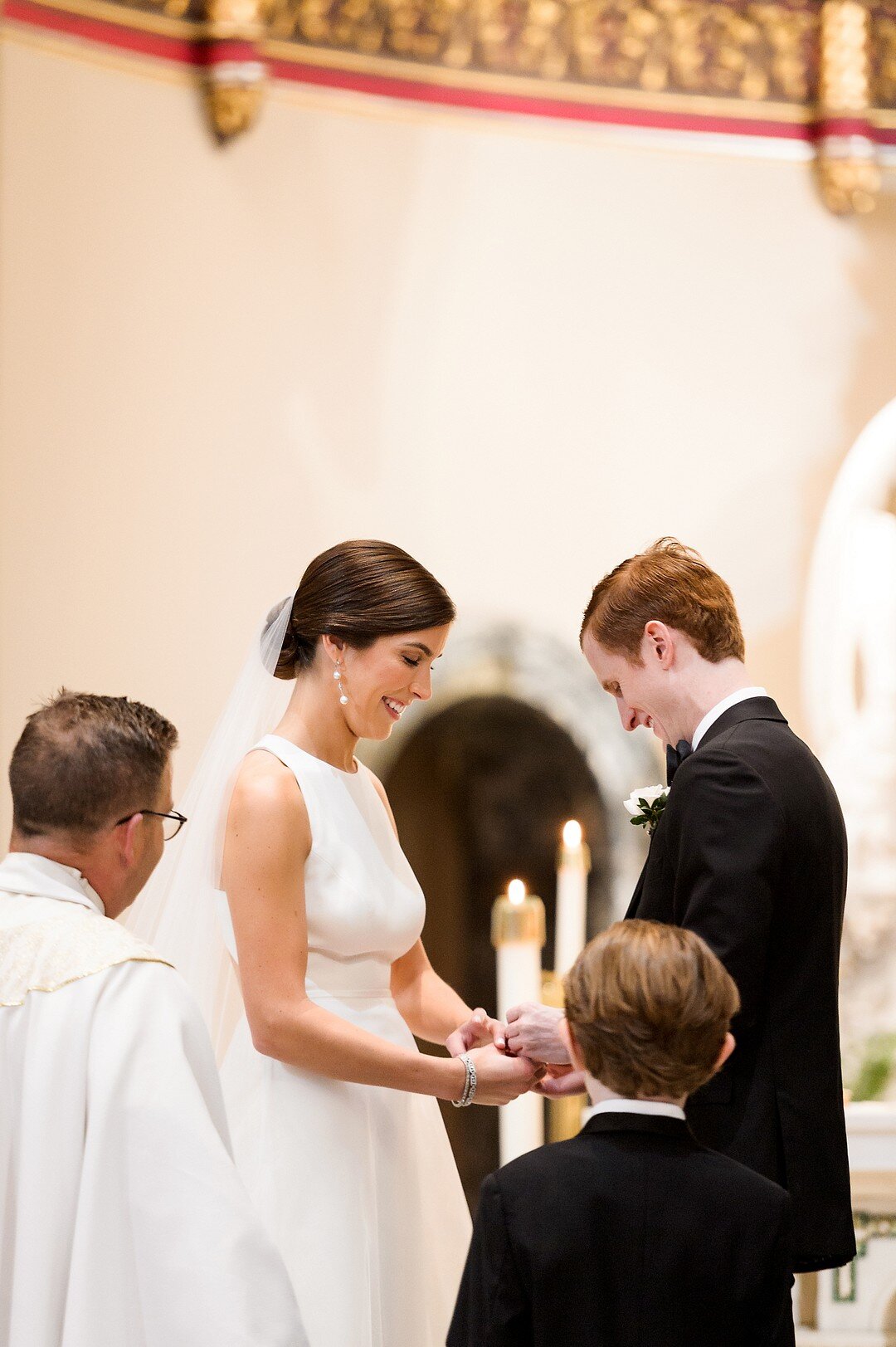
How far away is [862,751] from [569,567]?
1.34 m

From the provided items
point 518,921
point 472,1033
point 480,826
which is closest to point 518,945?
point 518,921

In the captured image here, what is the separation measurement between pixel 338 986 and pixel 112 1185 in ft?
3.10

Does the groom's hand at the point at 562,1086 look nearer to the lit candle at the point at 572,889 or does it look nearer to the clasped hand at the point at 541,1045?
the clasped hand at the point at 541,1045

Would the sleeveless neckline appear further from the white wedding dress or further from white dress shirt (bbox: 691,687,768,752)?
white dress shirt (bbox: 691,687,768,752)

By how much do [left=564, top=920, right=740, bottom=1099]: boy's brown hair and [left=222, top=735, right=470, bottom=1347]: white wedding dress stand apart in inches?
39.6

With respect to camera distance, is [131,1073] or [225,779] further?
[225,779]

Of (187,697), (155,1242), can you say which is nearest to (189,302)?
(187,697)

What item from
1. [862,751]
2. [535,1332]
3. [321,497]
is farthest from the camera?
[321,497]

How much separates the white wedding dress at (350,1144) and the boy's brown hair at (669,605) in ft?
2.22

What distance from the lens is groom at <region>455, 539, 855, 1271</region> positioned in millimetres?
2176

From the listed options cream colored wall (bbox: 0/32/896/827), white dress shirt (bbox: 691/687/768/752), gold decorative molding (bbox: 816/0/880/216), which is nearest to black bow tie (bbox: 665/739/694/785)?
white dress shirt (bbox: 691/687/768/752)

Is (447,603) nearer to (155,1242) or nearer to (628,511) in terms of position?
(155,1242)

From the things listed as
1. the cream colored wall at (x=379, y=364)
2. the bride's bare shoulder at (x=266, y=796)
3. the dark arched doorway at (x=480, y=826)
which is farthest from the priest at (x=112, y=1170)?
the dark arched doorway at (x=480, y=826)

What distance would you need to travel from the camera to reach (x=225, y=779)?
2.92 metres
